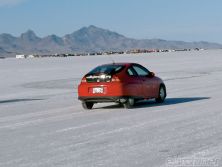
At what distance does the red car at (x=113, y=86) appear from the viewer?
17.2 meters

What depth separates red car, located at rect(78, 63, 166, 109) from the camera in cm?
1719

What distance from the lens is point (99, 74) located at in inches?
689

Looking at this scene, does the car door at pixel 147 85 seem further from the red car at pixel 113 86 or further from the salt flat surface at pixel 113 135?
the salt flat surface at pixel 113 135

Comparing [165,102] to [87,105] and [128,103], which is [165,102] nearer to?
[128,103]

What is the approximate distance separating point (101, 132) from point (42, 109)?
6170mm

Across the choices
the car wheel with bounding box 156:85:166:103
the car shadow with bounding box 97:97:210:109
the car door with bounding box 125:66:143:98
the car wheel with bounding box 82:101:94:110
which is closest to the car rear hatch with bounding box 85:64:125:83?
the car door with bounding box 125:66:143:98

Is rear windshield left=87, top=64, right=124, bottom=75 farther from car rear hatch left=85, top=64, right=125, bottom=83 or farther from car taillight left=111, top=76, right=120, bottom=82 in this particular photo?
car taillight left=111, top=76, right=120, bottom=82

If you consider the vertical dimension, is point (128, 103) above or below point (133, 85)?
below

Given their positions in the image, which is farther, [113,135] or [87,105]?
[87,105]

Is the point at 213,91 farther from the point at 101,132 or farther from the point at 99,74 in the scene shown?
the point at 101,132

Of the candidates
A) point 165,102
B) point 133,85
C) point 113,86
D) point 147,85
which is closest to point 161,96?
point 165,102

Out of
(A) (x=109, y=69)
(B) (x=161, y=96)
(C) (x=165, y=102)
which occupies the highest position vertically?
(A) (x=109, y=69)

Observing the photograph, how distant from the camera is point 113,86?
17.2 metres

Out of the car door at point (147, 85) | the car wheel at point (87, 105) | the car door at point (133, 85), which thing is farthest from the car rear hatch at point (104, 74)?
the car door at point (147, 85)
